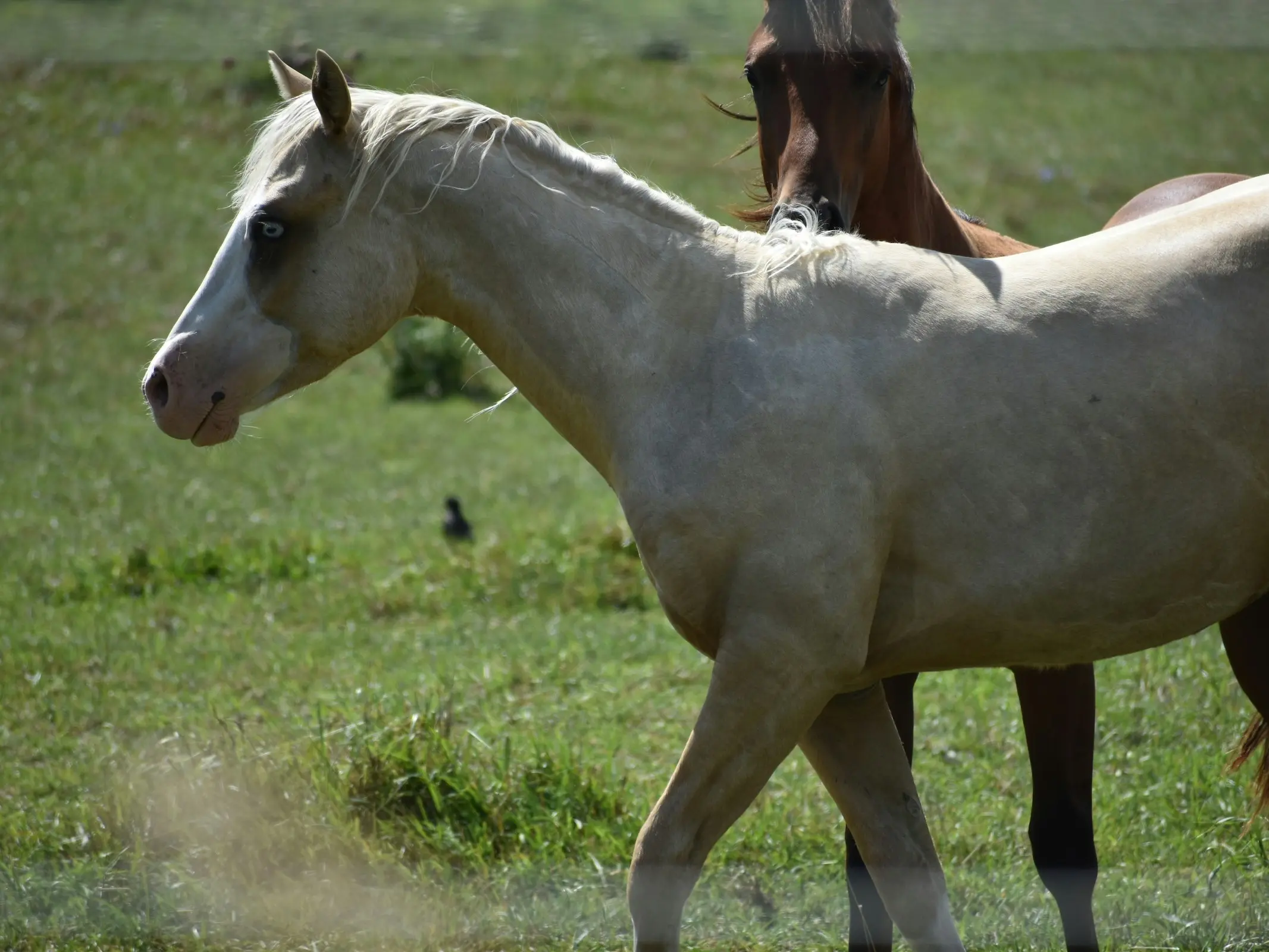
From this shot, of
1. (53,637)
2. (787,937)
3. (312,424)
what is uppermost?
(787,937)

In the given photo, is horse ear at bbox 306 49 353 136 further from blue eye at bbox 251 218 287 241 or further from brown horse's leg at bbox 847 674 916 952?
brown horse's leg at bbox 847 674 916 952

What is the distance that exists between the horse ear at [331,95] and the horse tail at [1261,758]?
9.21 feet

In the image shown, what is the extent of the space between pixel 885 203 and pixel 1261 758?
1.87 m

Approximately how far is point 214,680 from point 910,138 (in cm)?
362

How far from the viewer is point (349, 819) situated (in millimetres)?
4059

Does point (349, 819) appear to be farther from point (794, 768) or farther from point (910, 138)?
point (910, 138)

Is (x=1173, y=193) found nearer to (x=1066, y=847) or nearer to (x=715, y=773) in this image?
(x=1066, y=847)

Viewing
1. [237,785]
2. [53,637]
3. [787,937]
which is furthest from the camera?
[53,637]

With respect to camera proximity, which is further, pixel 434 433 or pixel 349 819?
pixel 434 433

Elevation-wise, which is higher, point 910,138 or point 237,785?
point 910,138

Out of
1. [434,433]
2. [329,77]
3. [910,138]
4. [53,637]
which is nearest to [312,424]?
[434,433]

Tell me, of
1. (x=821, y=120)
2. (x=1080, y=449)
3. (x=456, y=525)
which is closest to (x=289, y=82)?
(x=821, y=120)

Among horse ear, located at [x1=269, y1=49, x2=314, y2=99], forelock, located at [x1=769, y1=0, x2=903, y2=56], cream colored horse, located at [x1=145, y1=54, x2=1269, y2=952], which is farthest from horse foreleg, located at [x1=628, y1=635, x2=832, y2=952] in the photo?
forelock, located at [x1=769, y1=0, x2=903, y2=56]

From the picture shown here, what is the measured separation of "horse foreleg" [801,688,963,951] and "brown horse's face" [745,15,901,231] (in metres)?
1.19
